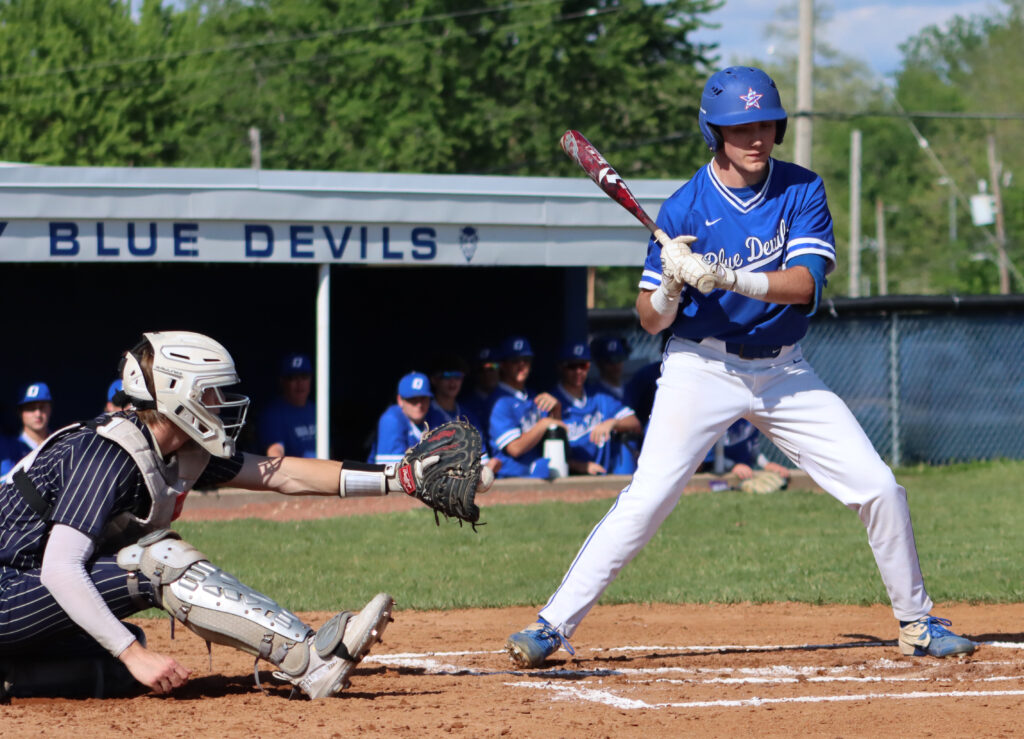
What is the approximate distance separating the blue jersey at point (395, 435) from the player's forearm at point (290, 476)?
4.96 meters

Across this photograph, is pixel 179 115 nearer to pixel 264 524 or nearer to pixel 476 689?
pixel 264 524

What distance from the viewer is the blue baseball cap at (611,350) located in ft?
35.3

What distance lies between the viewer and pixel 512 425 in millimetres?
10086

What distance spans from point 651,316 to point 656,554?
11.9 feet

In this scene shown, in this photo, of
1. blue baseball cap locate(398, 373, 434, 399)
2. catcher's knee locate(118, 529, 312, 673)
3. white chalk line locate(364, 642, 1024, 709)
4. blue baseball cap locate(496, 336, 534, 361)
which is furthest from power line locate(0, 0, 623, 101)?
catcher's knee locate(118, 529, 312, 673)

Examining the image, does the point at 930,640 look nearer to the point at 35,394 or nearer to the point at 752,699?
the point at 752,699

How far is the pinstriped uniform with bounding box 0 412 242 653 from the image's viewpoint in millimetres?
3719

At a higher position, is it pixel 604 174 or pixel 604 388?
pixel 604 174

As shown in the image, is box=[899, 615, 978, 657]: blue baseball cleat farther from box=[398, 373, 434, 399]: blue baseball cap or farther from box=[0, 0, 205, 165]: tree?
box=[0, 0, 205, 165]: tree

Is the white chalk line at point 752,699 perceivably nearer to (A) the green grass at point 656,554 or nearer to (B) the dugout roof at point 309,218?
(A) the green grass at point 656,554

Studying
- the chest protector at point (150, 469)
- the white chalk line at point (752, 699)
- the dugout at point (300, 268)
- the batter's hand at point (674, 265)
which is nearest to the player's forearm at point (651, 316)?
the batter's hand at point (674, 265)

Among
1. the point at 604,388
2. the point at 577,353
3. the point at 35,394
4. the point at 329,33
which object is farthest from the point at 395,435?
the point at 329,33

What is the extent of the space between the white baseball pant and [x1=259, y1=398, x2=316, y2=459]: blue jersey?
5.79 m

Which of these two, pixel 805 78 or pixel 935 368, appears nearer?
pixel 935 368
